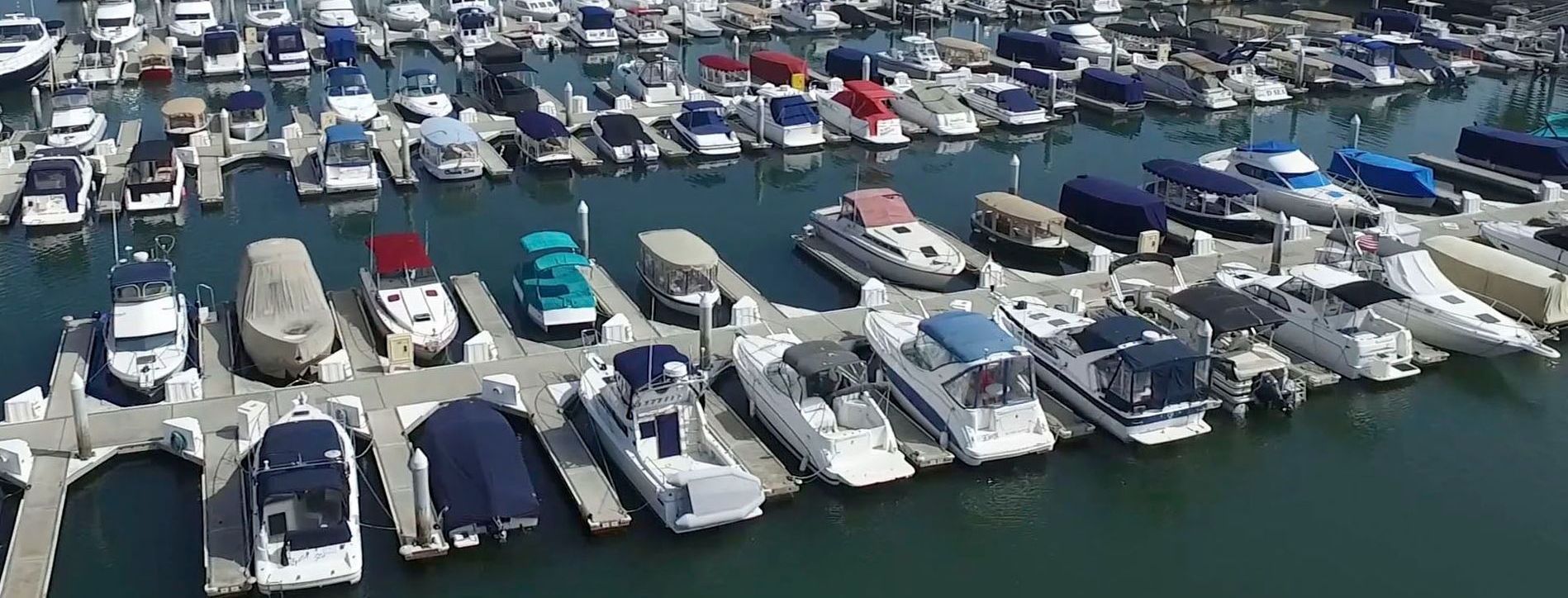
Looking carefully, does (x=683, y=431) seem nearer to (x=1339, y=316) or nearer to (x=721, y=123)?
(x=1339, y=316)

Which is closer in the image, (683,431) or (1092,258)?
(683,431)

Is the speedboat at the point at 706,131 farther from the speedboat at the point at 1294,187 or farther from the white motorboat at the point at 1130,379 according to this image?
the white motorboat at the point at 1130,379

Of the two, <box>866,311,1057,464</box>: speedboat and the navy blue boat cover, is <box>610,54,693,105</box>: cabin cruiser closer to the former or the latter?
the navy blue boat cover

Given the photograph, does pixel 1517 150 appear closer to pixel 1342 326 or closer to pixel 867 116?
pixel 1342 326

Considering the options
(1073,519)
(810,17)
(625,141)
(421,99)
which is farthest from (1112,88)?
(1073,519)

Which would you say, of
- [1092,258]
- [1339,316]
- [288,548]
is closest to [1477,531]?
[1339,316]

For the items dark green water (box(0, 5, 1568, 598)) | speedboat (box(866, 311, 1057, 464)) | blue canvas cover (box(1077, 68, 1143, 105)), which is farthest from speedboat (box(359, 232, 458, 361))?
blue canvas cover (box(1077, 68, 1143, 105))
